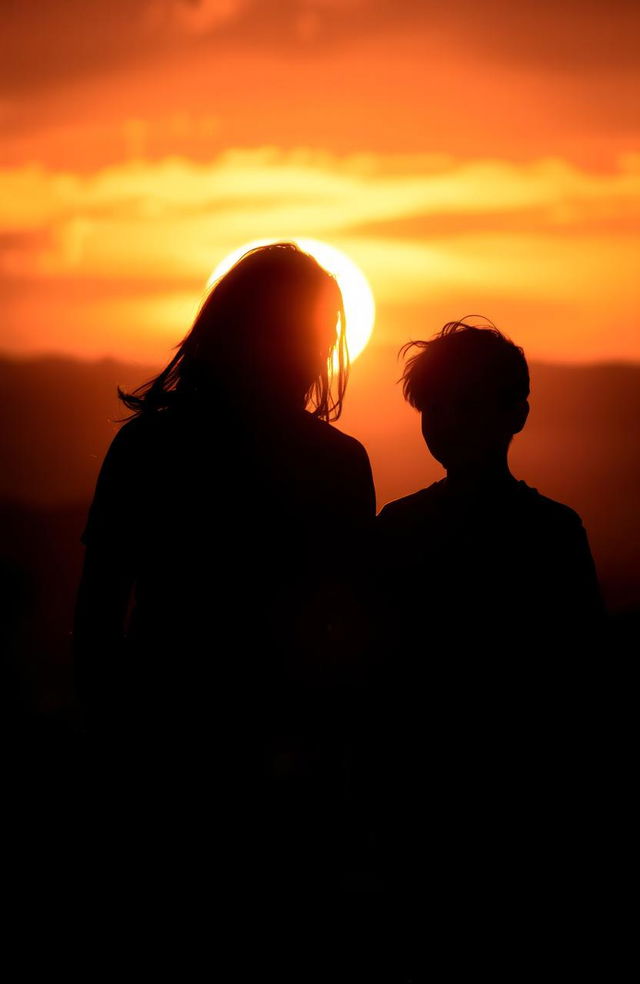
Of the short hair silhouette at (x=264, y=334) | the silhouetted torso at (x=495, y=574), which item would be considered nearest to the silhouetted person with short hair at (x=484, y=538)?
the silhouetted torso at (x=495, y=574)

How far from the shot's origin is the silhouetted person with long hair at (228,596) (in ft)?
7.47

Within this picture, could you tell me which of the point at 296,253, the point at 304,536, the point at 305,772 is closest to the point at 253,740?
the point at 305,772

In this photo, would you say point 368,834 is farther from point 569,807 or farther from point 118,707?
point 118,707

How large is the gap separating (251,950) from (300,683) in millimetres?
580

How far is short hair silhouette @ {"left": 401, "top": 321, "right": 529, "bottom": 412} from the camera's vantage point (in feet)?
9.25

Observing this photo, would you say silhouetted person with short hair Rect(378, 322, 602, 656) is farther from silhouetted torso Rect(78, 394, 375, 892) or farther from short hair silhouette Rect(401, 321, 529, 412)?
silhouetted torso Rect(78, 394, 375, 892)

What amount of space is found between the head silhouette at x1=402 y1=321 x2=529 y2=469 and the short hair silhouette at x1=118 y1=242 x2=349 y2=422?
0.38 m

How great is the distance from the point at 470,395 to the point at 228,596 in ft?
2.95

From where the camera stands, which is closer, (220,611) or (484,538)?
(220,611)

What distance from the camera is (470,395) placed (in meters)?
2.82

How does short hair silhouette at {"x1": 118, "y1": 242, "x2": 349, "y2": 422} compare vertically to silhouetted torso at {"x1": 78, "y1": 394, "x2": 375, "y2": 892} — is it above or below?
above

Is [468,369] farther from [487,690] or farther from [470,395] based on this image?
[487,690]

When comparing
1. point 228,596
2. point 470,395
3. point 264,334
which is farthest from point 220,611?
point 470,395

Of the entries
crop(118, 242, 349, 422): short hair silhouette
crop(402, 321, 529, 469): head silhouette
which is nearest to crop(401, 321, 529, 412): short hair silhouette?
crop(402, 321, 529, 469): head silhouette
